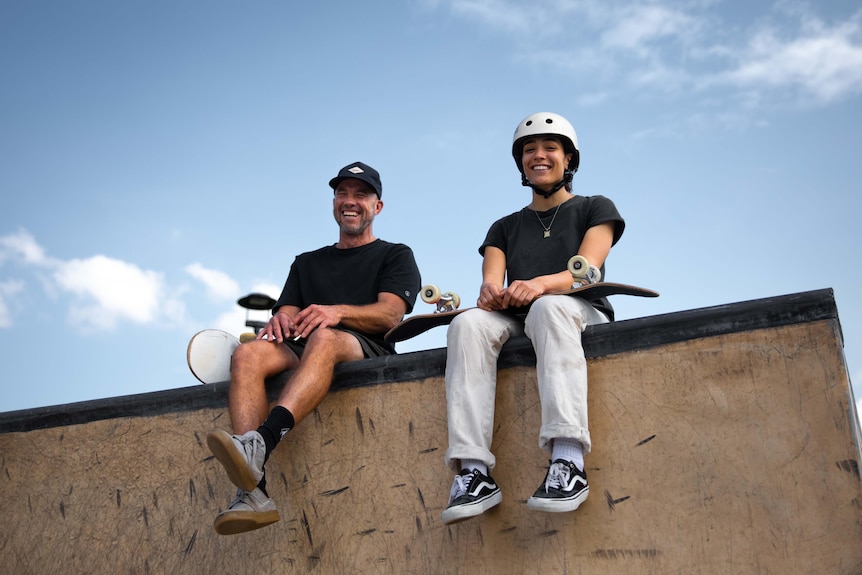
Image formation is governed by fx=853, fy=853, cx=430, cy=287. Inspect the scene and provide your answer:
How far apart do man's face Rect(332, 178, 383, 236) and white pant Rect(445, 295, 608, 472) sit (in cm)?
134

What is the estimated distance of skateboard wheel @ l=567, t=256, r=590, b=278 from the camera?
133 inches

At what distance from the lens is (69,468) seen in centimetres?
409

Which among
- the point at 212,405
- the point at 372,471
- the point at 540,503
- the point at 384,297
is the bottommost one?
the point at 540,503

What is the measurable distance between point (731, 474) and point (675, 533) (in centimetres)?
27

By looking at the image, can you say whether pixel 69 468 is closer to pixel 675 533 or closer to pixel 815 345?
pixel 675 533

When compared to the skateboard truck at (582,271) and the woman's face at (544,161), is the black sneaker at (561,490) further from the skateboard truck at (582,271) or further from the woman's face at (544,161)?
the woman's face at (544,161)

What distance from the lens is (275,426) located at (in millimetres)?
3297

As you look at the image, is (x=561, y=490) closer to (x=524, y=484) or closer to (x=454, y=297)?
(x=524, y=484)

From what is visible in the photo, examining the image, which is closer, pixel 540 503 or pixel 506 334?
pixel 540 503

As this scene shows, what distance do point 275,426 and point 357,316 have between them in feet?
2.69

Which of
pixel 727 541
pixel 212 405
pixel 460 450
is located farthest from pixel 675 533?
pixel 212 405

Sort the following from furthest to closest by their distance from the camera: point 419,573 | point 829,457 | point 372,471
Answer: point 372,471, point 419,573, point 829,457

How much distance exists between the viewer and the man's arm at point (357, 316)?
3.83 m

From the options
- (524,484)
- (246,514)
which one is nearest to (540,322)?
A: (524,484)
